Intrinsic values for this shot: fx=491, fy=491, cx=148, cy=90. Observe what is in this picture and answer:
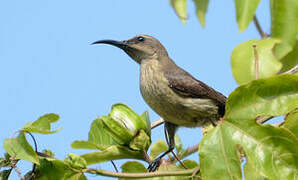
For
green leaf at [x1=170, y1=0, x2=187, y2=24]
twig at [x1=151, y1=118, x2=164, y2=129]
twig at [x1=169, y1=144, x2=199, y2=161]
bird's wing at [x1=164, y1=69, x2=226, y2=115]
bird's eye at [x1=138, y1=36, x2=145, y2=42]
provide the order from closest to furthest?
1. green leaf at [x1=170, y1=0, x2=187, y2=24]
2. twig at [x1=169, y1=144, x2=199, y2=161]
3. twig at [x1=151, y1=118, x2=164, y2=129]
4. bird's wing at [x1=164, y1=69, x2=226, y2=115]
5. bird's eye at [x1=138, y1=36, x2=145, y2=42]

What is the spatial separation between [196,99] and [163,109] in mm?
324

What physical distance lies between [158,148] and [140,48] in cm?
137

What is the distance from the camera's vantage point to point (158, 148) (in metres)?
4.02

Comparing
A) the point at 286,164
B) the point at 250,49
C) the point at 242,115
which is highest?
the point at 250,49

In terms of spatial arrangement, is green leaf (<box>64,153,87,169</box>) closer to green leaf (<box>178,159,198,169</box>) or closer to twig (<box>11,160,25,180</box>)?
twig (<box>11,160,25,180</box>)

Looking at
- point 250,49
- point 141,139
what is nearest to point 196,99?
point 250,49

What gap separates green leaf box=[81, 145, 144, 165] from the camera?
3.03m

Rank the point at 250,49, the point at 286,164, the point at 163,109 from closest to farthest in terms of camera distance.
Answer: the point at 286,164
the point at 250,49
the point at 163,109

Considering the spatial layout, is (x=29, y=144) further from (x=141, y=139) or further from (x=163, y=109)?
(x=163, y=109)

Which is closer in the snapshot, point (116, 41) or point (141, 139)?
point (141, 139)

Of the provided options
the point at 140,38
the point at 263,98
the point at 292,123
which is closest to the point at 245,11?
the point at 263,98

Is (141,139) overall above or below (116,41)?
below

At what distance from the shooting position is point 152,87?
172 inches

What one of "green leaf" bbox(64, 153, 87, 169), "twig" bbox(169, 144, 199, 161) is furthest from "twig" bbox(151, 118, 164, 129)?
"green leaf" bbox(64, 153, 87, 169)
